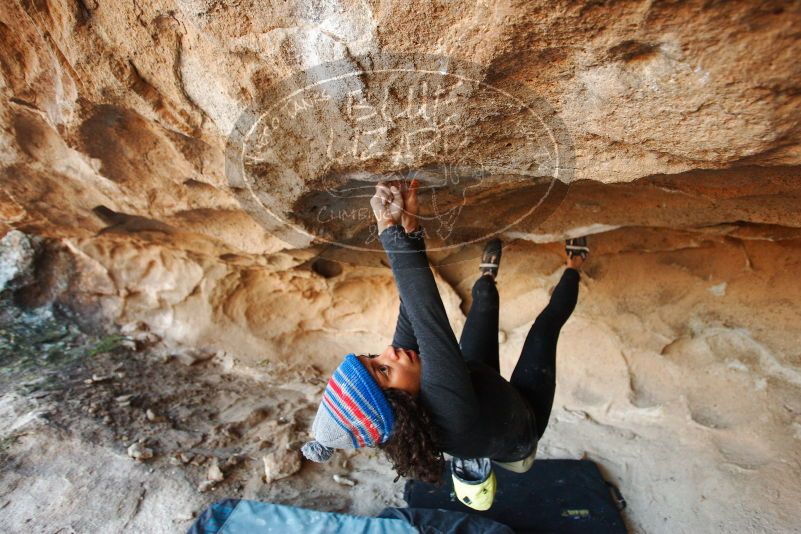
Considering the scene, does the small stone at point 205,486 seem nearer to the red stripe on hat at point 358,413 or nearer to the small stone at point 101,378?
the small stone at point 101,378

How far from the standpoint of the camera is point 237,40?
3.41 ft

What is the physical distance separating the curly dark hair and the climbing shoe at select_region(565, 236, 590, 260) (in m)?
1.04

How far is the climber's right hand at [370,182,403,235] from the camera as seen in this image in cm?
120

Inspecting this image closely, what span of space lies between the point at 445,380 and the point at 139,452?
1630mm

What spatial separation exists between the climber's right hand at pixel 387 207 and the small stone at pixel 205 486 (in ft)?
4.87

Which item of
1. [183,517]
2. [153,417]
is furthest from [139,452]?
[183,517]

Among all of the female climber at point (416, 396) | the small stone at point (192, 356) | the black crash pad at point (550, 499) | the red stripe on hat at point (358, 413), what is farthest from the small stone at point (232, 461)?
the red stripe on hat at point (358, 413)

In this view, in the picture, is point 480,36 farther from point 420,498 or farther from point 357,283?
point 357,283

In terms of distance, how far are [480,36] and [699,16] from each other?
33 centimetres

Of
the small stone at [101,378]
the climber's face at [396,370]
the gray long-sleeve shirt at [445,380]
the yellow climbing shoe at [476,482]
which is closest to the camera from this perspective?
the gray long-sleeve shirt at [445,380]

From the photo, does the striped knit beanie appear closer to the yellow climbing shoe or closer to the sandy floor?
the yellow climbing shoe

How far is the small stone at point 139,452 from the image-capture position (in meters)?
2.06

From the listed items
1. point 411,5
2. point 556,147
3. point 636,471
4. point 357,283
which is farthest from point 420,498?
point 411,5

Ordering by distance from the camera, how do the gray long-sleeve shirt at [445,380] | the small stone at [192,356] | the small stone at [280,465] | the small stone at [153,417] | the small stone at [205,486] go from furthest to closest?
1. the small stone at [192,356]
2. the small stone at [153,417]
3. the small stone at [280,465]
4. the small stone at [205,486]
5. the gray long-sleeve shirt at [445,380]
